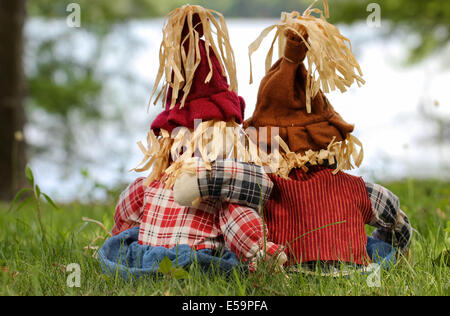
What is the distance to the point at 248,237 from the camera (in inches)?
43.0

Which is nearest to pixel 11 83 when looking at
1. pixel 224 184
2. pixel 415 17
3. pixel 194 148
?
pixel 194 148

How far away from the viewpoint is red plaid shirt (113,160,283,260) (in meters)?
1.10

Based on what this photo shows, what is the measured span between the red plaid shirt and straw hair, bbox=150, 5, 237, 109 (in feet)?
0.78

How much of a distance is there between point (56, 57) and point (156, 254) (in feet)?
21.9

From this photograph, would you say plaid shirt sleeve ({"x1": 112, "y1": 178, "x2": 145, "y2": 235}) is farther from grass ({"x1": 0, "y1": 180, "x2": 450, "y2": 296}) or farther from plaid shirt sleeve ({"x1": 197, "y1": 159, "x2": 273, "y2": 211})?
plaid shirt sleeve ({"x1": 197, "y1": 159, "x2": 273, "y2": 211})

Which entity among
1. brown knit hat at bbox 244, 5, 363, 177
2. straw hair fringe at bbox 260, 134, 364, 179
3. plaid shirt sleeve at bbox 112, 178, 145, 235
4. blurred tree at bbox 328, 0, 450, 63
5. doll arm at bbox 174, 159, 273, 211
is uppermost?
blurred tree at bbox 328, 0, 450, 63

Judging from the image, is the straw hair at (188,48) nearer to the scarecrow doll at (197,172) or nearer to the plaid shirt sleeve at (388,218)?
the scarecrow doll at (197,172)

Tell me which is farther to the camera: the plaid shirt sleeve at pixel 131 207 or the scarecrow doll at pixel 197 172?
the plaid shirt sleeve at pixel 131 207

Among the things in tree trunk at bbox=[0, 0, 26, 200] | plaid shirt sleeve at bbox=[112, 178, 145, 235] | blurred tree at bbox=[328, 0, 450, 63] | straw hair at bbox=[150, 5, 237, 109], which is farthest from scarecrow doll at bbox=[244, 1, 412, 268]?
blurred tree at bbox=[328, 0, 450, 63]

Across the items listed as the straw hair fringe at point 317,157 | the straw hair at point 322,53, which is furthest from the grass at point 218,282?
the straw hair at point 322,53

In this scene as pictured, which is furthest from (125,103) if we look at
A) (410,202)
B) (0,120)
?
(410,202)

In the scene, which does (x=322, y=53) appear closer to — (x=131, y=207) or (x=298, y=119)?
(x=298, y=119)

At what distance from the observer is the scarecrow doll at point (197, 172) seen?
1.11 metres
